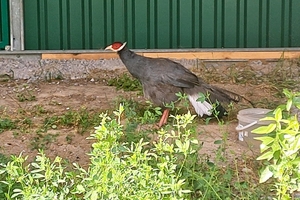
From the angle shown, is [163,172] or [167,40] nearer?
[163,172]

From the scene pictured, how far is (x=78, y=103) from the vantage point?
7422 mm

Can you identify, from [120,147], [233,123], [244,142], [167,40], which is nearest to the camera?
[120,147]

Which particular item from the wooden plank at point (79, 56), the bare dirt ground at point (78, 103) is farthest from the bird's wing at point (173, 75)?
the wooden plank at point (79, 56)

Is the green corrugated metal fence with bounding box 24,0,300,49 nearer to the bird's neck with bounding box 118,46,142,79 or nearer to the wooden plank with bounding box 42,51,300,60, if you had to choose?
the wooden plank with bounding box 42,51,300,60

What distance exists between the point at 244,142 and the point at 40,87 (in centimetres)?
287

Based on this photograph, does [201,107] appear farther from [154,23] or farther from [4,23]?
[4,23]

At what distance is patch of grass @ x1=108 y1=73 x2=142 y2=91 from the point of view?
7.94 meters

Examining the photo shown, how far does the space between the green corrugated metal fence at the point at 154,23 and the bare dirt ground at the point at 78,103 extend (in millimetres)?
596

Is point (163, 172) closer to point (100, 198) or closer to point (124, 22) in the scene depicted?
point (100, 198)

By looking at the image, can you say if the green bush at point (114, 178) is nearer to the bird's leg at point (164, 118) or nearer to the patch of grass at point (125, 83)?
the bird's leg at point (164, 118)

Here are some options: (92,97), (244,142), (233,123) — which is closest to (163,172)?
(244,142)

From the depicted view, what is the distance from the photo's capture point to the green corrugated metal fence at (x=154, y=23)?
9047mm

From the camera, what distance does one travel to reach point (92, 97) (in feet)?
25.0

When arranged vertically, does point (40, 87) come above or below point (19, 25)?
below
